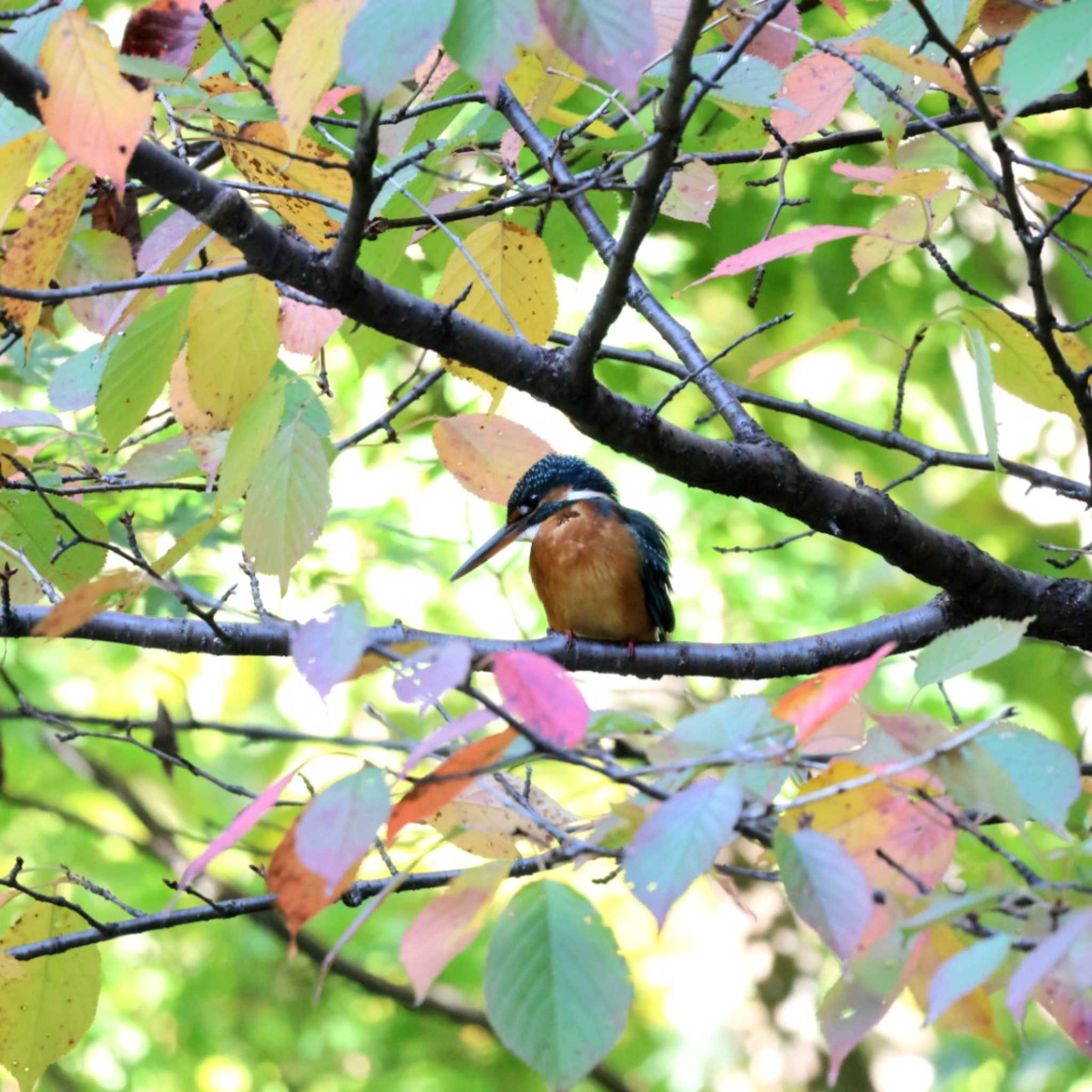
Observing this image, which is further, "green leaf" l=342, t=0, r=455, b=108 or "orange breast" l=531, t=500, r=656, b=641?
"orange breast" l=531, t=500, r=656, b=641

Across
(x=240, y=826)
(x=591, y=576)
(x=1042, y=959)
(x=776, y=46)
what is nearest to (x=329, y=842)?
(x=240, y=826)

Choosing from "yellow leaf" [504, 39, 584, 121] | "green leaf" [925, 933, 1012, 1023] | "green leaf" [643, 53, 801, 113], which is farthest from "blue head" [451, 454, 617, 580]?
"green leaf" [925, 933, 1012, 1023]

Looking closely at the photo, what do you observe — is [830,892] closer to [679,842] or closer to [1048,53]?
[679,842]

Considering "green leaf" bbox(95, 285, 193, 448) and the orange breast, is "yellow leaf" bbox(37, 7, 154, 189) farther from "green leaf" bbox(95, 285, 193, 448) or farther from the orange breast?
the orange breast

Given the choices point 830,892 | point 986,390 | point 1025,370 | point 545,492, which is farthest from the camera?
point 545,492

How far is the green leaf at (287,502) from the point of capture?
1.43 m

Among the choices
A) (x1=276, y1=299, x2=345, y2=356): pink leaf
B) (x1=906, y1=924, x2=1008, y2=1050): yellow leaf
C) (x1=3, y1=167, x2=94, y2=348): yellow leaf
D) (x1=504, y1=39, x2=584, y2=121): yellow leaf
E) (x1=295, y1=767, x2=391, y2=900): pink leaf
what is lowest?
(x1=906, y1=924, x2=1008, y2=1050): yellow leaf

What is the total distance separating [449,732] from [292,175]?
3.00 feet

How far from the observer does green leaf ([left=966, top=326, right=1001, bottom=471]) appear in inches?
51.1

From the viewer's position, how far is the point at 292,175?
1522mm

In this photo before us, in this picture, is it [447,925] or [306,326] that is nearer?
[447,925]

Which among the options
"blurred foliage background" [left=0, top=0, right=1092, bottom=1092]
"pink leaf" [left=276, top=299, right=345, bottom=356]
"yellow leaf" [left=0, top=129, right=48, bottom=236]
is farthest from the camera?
"blurred foliage background" [left=0, top=0, right=1092, bottom=1092]

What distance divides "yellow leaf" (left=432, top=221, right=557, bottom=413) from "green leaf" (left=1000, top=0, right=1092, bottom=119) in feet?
3.03

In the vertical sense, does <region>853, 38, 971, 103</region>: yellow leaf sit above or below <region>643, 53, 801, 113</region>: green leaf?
above
